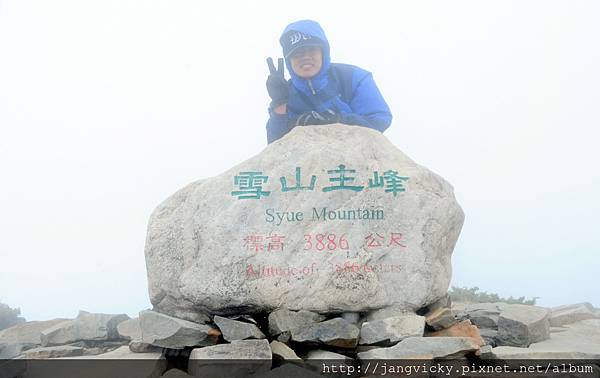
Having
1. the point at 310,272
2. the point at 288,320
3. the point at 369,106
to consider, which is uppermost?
the point at 369,106

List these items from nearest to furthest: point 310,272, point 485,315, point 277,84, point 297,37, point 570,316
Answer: point 310,272
point 485,315
point 277,84
point 297,37
point 570,316

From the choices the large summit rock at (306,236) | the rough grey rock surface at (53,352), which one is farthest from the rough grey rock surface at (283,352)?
the rough grey rock surface at (53,352)

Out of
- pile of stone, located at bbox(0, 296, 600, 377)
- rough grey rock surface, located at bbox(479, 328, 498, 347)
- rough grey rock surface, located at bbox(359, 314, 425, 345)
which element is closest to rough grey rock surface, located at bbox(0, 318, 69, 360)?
pile of stone, located at bbox(0, 296, 600, 377)

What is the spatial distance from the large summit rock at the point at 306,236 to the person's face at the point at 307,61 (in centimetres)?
165

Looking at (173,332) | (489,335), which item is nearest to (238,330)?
(173,332)

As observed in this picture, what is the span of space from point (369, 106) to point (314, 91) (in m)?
0.90

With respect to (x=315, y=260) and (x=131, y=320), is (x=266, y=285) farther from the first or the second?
(x=131, y=320)

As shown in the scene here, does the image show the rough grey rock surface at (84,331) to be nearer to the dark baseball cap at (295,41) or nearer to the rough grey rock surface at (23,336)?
the rough grey rock surface at (23,336)

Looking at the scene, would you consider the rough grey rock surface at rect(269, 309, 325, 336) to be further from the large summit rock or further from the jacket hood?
the jacket hood

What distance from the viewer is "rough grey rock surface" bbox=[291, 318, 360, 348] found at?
6314 mm

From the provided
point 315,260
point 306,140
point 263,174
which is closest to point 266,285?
point 315,260

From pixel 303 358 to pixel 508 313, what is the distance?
3.29 m

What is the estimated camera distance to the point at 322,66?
9039mm

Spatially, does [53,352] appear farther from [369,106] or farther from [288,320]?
[369,106]
